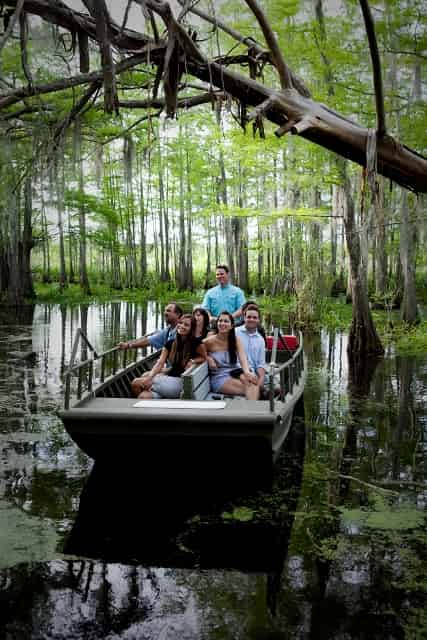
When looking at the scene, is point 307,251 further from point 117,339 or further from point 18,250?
point 18,250

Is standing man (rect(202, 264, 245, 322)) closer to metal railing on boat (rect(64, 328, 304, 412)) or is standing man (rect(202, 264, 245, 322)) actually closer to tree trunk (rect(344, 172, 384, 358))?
metal railing on boat (rect(64, 328, 304, 412))

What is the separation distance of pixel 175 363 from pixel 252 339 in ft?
3.16

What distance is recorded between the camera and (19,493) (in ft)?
17.9

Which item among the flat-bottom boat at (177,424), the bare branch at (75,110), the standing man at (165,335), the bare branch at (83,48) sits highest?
the bare branch at (83,48)

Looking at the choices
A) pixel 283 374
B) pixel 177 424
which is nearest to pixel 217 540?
pixel 177 424

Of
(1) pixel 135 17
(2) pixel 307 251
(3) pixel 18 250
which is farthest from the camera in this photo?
(3) pixel 18 250

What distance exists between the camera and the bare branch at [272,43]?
4.06 metres

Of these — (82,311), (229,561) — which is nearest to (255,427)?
(229,561)

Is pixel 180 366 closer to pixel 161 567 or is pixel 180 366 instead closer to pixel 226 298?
pixel 226 298

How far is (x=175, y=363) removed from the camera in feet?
22.4

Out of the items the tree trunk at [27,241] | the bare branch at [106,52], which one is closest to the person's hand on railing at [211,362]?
the bare branch at [106,52]

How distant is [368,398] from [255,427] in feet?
16.3

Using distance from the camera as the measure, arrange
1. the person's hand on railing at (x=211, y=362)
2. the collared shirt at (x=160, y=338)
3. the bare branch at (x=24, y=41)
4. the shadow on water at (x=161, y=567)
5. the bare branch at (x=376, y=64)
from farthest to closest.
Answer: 1. the collared shirt at (x=160, y=338)
2. the person's hand on railing at (x=211, y=362)
3. the bare branch at (x=24, y=41)
4. the bare branch at (x=376, y=64)
5. the shadow on water at (x=161, y=567)

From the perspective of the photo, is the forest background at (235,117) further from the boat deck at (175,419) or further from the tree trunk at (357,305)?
the boat deck at (175,419)
